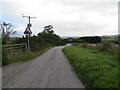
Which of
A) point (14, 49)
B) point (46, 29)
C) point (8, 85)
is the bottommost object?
point (8, 85)

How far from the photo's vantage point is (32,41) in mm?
18344

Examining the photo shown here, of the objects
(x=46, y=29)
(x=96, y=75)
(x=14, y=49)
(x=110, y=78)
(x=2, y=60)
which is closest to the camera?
(x=110, y=78)

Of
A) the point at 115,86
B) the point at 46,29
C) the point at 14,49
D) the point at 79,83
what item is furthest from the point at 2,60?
the point at 46,29

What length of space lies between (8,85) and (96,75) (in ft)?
11.7

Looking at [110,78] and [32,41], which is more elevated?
[32,41]

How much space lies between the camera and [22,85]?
521 centimetres

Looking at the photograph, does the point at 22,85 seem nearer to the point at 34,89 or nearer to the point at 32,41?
the point at 34,89

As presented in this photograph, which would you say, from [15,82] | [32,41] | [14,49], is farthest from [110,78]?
[32,41]

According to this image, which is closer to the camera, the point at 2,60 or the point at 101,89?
the point at 101,89

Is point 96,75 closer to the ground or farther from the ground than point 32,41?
closer to the ground

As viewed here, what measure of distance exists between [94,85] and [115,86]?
689mm

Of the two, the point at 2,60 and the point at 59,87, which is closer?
the point at 59,87

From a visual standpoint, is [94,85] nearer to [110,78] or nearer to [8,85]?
[110,78]

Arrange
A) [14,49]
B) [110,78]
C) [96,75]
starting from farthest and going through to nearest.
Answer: [14,49]
[96,75]
[110,78]
